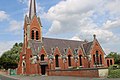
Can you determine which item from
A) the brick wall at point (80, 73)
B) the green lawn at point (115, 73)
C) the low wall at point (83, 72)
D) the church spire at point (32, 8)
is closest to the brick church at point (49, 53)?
the church spire at point (32, 8)

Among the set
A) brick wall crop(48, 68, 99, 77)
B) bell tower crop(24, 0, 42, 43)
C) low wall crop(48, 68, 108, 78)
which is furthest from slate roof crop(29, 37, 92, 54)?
brick wall crop(48, 68, 99, 77)

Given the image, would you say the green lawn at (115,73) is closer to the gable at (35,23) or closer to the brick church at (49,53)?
the brick church at (49,53)

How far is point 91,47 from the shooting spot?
5331 centimetres

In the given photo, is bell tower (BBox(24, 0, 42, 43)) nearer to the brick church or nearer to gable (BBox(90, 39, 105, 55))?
the brick church

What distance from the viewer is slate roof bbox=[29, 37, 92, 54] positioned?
51.5 meters

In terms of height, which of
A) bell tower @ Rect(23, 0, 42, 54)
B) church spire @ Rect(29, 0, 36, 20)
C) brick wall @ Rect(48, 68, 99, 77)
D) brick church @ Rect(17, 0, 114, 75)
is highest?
church spire @ Rect(29, 0, 36, 20)

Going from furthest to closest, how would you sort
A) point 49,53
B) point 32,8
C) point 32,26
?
point 32,8
point 32,26
point 49,53

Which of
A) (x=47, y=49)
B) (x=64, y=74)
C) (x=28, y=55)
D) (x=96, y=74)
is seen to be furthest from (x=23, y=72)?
(x=96, y=74)

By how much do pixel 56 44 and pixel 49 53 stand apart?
5384 mm

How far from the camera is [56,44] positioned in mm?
56156

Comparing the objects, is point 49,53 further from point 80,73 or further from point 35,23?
point 80,73

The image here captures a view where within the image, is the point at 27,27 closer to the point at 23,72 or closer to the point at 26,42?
the point at 26,42

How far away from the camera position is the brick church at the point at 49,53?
50.0 meters

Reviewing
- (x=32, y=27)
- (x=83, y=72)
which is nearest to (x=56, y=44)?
(x=32, y=27)
